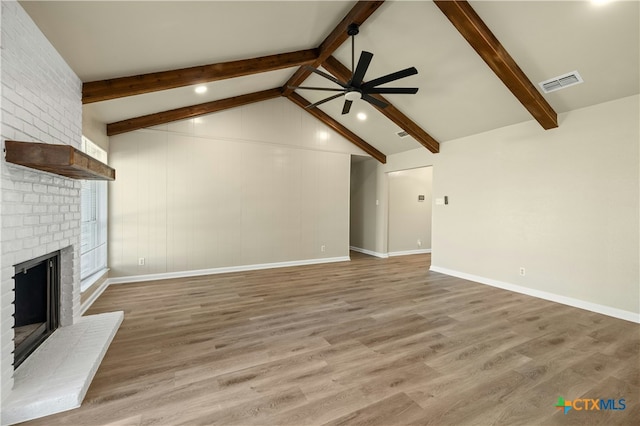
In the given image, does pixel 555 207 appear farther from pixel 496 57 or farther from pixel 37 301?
pixel 37 301

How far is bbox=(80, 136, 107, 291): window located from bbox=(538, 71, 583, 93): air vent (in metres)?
6.01

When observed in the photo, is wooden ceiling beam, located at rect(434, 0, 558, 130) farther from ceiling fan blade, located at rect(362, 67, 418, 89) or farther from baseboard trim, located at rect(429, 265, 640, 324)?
baseboard trim, located at rect(429, 265, 640, 324)

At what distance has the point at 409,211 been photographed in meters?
7.76

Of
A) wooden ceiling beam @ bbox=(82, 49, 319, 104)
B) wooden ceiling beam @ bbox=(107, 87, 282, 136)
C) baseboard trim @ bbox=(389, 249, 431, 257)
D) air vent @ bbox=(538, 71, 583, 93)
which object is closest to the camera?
wooden ceiling beam @ bbox=(82, 49, 319, 104)

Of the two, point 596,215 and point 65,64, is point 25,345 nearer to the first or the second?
point 65,64

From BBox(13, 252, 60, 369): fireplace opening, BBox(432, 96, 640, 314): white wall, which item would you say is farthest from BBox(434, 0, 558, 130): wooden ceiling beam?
A: BBox(13, 252, 60, 369): fireplace opening

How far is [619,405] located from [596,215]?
2685 millimetres

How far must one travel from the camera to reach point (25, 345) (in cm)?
214

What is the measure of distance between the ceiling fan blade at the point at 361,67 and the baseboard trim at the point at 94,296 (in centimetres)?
429

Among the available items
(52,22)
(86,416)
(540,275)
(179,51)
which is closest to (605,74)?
(540,275)

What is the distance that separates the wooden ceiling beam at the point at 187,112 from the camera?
4.46m

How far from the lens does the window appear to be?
3838 millimetres

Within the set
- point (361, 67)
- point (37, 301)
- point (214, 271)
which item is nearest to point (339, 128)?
point (361, 67)

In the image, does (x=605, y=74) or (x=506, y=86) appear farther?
(x=506, y=86)
